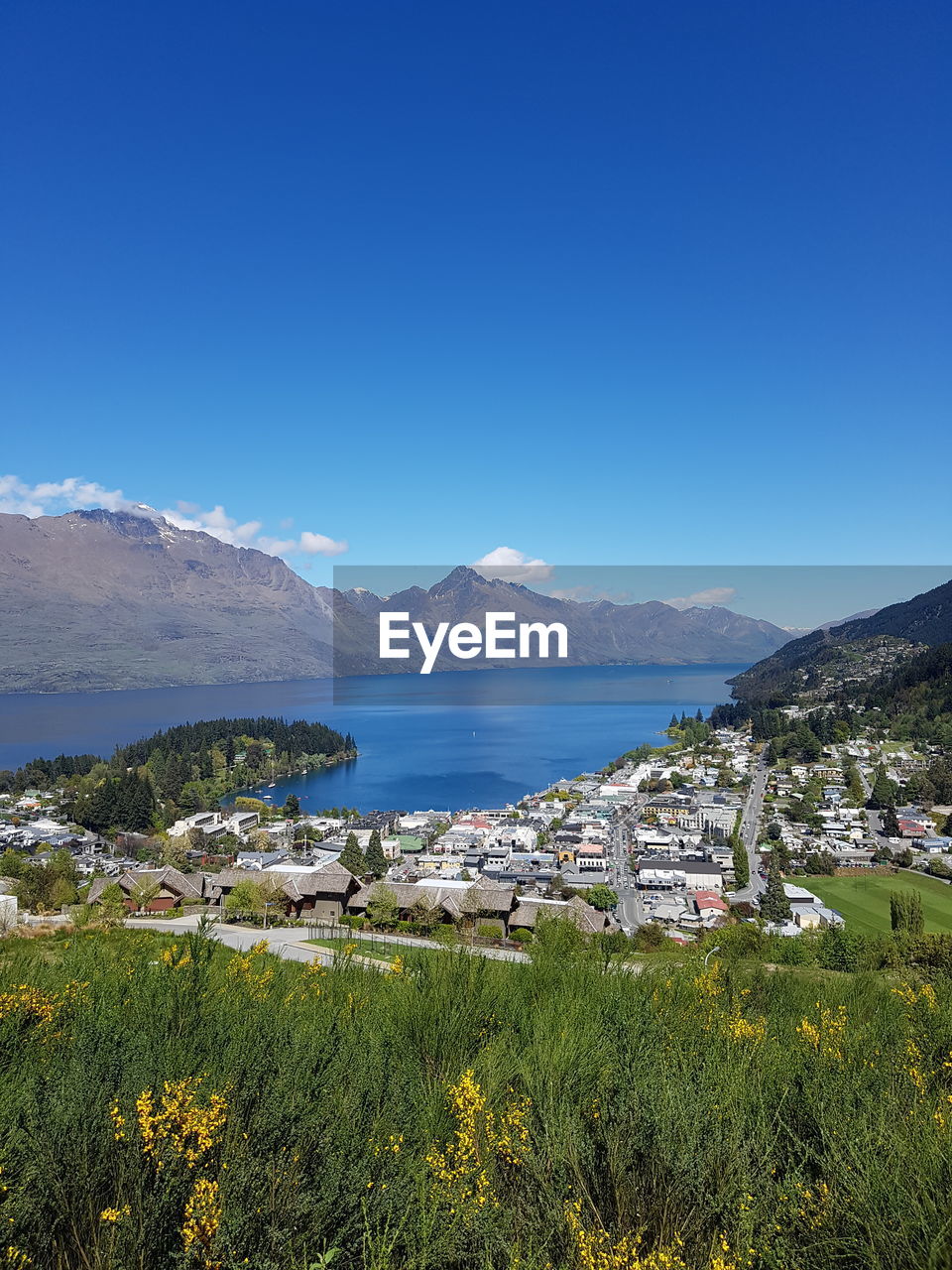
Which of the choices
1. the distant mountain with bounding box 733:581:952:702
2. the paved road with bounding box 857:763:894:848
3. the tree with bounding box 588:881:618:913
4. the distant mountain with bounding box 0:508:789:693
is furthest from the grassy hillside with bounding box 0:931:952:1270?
the distant mountain with bounding box 0:508:789:693

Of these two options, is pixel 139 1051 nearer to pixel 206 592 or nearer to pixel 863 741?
pixel 863 741

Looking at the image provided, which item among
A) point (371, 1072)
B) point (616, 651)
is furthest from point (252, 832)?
point (616, 651)

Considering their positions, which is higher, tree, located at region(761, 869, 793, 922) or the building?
tree, located at region(761, 869, 793, 922)

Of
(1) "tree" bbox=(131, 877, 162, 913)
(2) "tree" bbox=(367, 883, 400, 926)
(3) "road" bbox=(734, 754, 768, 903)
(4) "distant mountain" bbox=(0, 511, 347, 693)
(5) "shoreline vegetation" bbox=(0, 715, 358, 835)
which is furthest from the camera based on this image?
(4) "distant mountain" bbox=(0, 511, 347, 693)

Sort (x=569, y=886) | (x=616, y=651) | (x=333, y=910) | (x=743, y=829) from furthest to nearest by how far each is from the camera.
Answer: (x=616, y=651) < (x=743, y=829) < (x=569, y=886) < (x=333, y=910)

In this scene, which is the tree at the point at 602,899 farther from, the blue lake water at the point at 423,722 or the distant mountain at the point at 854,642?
the distant mountain at the point at 854,642

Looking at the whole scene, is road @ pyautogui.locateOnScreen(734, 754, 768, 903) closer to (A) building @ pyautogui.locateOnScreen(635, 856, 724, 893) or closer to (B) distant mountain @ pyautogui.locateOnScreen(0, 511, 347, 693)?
(A) building @ pyautogui.locateOnScreen(635, 856, 724, 893)
